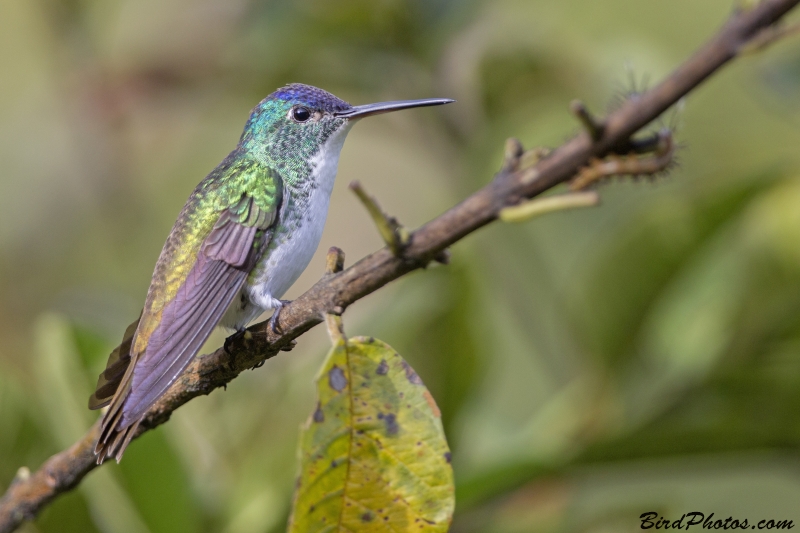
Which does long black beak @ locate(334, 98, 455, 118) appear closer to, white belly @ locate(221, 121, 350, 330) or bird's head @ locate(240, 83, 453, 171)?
bird's head @ locate(240, 83, 453, 171)

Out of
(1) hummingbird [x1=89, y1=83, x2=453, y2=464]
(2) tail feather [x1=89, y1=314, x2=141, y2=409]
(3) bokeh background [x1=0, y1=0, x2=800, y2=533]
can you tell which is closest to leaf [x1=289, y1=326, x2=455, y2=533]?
(1) hummingbird [x1=89, y1=83, x2=453, y2=464]

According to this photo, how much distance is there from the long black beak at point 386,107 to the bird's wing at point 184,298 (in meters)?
0.33

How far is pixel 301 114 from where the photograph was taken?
8.73 ft

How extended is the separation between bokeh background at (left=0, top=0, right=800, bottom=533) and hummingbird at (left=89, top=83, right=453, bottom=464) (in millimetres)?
301

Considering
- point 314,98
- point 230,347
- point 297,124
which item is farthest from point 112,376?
point 314,98

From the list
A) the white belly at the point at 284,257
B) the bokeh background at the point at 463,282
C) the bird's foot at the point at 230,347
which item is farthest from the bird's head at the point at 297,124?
the bird's foot at the point at 230,347

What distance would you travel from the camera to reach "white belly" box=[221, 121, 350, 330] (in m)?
2.19

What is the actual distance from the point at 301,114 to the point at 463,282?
810 millimetres

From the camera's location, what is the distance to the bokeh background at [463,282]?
2.15m

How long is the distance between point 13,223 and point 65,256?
29 cm

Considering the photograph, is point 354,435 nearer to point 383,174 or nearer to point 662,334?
point 662,334

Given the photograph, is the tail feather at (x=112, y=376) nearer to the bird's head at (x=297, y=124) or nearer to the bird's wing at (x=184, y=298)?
the bird's wing at (x=184, y=298)

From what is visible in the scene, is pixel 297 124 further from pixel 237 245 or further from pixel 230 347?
pixel 230 347

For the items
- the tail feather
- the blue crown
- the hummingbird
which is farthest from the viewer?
the blue crown
